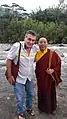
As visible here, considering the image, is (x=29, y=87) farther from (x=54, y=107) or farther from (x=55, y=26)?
(x=55, y=26)

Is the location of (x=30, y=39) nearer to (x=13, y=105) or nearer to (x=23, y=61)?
(x=23, y=61)

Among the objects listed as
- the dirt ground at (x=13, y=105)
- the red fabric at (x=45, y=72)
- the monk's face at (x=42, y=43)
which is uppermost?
the monk's face at (x=42, y=43)

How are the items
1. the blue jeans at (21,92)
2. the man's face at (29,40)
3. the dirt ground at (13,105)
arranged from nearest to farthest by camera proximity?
1. the man's face at (29,40)
2. the blue jeans at (21,92)
3. the dirt ground at (13,105)

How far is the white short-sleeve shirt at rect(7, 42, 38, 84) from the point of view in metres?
4.25

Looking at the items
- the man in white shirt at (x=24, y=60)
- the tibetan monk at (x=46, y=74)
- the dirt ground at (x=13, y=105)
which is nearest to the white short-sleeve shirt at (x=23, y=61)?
the man in white shirt at (x=24, y=60)

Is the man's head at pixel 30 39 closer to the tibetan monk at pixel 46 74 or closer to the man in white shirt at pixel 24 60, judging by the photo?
the man in white shirt at pixel 24 60

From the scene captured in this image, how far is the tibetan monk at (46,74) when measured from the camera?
448cm

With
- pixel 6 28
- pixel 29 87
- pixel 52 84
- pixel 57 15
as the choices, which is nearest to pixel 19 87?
pixel 29 87

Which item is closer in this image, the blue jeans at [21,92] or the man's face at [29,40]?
the man's face at [29,40]

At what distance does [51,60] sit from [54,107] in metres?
0.83

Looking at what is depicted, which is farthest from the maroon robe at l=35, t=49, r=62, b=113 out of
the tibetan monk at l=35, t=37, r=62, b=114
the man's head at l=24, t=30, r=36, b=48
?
the man's head at l=24, t=30, r=36, b=48

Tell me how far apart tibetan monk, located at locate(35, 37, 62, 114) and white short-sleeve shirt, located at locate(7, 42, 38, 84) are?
0.50 ft

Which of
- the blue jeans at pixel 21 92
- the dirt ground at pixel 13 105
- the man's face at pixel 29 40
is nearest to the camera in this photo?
the man's face at pixel 29 40

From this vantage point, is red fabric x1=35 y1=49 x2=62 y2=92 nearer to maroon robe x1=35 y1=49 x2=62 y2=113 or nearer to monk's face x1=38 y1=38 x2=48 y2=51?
maroon robe x1=35 y1=49 x2=62 y2=113
